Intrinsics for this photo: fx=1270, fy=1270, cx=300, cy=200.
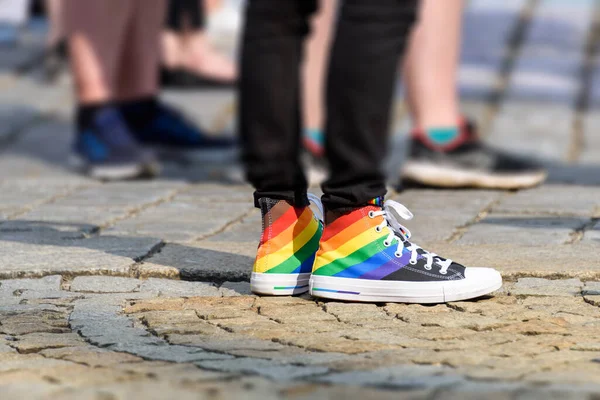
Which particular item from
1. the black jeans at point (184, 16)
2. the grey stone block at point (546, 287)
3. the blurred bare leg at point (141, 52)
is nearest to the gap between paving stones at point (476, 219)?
the grey stone block at point (546, 287)

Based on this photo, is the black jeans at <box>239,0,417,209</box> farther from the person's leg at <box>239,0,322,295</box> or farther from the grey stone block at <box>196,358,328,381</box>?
the grey stone block at <box>196,358,328,381</box>

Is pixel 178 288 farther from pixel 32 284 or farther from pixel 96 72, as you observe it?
pixel 96 72

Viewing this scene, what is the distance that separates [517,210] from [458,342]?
58.0 inches

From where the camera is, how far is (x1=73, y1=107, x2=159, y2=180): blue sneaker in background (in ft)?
14.6

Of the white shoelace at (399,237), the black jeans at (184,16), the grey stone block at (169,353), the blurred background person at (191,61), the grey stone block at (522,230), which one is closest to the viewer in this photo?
the grey stone block at (169,353)

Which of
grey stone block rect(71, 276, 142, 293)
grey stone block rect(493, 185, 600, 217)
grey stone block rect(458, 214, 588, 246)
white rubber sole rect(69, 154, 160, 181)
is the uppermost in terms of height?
grey stone block rect(71, 276, 142, 293)

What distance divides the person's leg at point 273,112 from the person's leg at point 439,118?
4.61ft

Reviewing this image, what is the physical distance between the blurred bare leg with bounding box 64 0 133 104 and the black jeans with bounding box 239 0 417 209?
2042 millimetres

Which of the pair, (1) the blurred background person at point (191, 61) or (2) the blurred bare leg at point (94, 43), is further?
(1) the blurred background person at point (191, 61)

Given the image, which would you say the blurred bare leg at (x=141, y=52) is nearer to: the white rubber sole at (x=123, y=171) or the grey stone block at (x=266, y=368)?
the white rubber sole at (x=123, y=171)

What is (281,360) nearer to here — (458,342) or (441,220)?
(458,342)

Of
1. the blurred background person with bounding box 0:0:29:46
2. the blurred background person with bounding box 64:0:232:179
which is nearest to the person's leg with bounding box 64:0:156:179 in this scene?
the blurred background person with bounding box 64:0:232:179

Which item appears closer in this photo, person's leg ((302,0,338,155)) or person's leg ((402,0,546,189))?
person's leg ((402,0,546,189))

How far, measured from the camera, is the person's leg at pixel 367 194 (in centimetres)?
251
